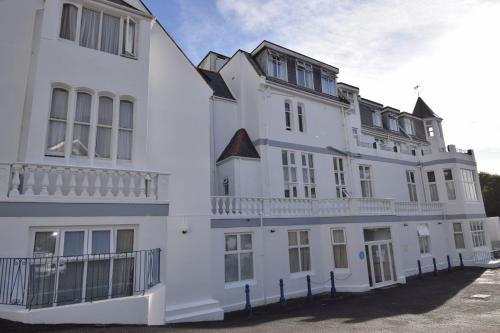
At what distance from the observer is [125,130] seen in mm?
9852

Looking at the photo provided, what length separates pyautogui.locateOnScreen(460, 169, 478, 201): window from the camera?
23625mm

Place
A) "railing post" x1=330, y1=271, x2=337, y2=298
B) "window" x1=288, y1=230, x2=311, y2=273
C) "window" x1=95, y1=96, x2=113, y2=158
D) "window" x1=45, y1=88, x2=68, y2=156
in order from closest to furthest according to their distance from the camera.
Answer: "window" x1=45, y1=88, x2=68, y2=156
"window" x1=95, y1=96, x2=113, y2=158
"railing post" x1=330, y1=271, x2=337, y2=298
"window" x1=288, y1=230, x2=311, y2=273

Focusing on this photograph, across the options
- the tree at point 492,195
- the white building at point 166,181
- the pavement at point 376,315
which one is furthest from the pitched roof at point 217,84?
the tree at point 492,195

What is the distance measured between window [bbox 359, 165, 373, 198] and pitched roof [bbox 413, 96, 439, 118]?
13.8 metres

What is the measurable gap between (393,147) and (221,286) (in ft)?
67.5

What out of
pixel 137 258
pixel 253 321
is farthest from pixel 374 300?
pixel 137 258

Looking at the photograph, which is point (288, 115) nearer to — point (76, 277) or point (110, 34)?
point (110, 34)

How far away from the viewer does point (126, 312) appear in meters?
6.66

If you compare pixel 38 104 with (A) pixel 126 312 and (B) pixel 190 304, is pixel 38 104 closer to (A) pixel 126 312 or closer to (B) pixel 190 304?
(A) pixel 126 312

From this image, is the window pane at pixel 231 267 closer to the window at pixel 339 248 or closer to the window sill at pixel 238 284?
the window sill at pixel 238 284

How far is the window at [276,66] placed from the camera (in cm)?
1822

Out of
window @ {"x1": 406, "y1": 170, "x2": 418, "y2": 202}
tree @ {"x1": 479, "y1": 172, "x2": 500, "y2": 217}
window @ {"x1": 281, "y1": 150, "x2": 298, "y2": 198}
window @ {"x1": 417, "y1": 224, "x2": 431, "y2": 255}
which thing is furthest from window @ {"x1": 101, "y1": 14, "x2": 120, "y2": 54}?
tree @ {"x1": 479, "y1": 172, "x2": 500, "y2": 217}

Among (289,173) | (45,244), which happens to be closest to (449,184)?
(289,173)

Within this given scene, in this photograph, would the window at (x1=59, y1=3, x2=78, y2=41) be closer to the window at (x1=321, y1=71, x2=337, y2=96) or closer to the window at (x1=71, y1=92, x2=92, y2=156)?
the window at (x1=71, y1=92, x2=92, y2=156)
